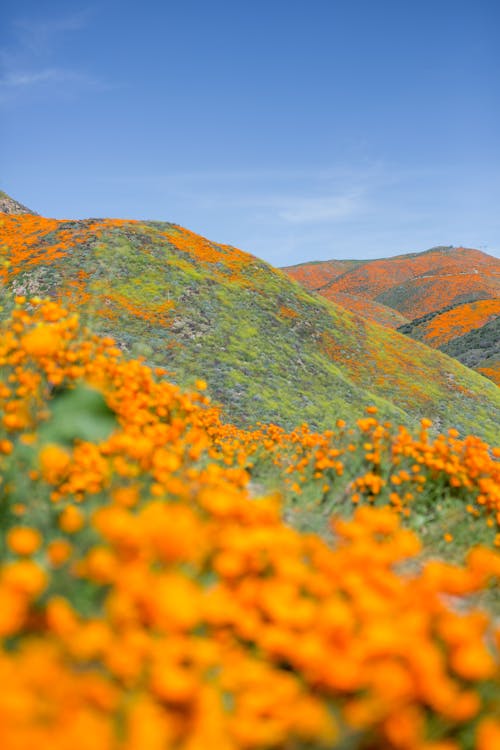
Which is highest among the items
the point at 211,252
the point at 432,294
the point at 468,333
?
the point at 432,294

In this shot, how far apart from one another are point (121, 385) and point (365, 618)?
12.0ft

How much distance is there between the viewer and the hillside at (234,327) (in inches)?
554

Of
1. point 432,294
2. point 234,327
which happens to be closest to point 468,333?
point 234,327

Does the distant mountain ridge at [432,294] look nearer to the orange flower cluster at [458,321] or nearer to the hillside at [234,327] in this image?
the orange flower cluster at [458,321]

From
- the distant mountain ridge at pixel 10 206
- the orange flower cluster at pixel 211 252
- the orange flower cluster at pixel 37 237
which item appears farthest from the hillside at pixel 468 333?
the distant mountain ridge at pixel 10 206

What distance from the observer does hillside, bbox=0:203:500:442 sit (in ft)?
46.2

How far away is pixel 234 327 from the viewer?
1627cm

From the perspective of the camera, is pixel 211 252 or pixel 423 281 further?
pixel 423 281

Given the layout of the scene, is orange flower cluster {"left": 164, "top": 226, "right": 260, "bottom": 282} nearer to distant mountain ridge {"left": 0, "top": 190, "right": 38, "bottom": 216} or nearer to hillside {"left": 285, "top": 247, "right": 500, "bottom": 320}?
distant mountain ridge {"left": 0, "top": 190, "right": 38, "bottom": 216}

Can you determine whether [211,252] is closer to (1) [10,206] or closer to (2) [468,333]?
(1) [10,206]

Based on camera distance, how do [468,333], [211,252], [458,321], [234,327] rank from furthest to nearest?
[458,321] → [468,333] → [211,252] → [234,327]

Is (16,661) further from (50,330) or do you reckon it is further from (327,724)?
(50,330)

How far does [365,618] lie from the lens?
1876 mm

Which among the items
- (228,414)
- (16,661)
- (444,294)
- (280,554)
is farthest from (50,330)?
(444,294)
